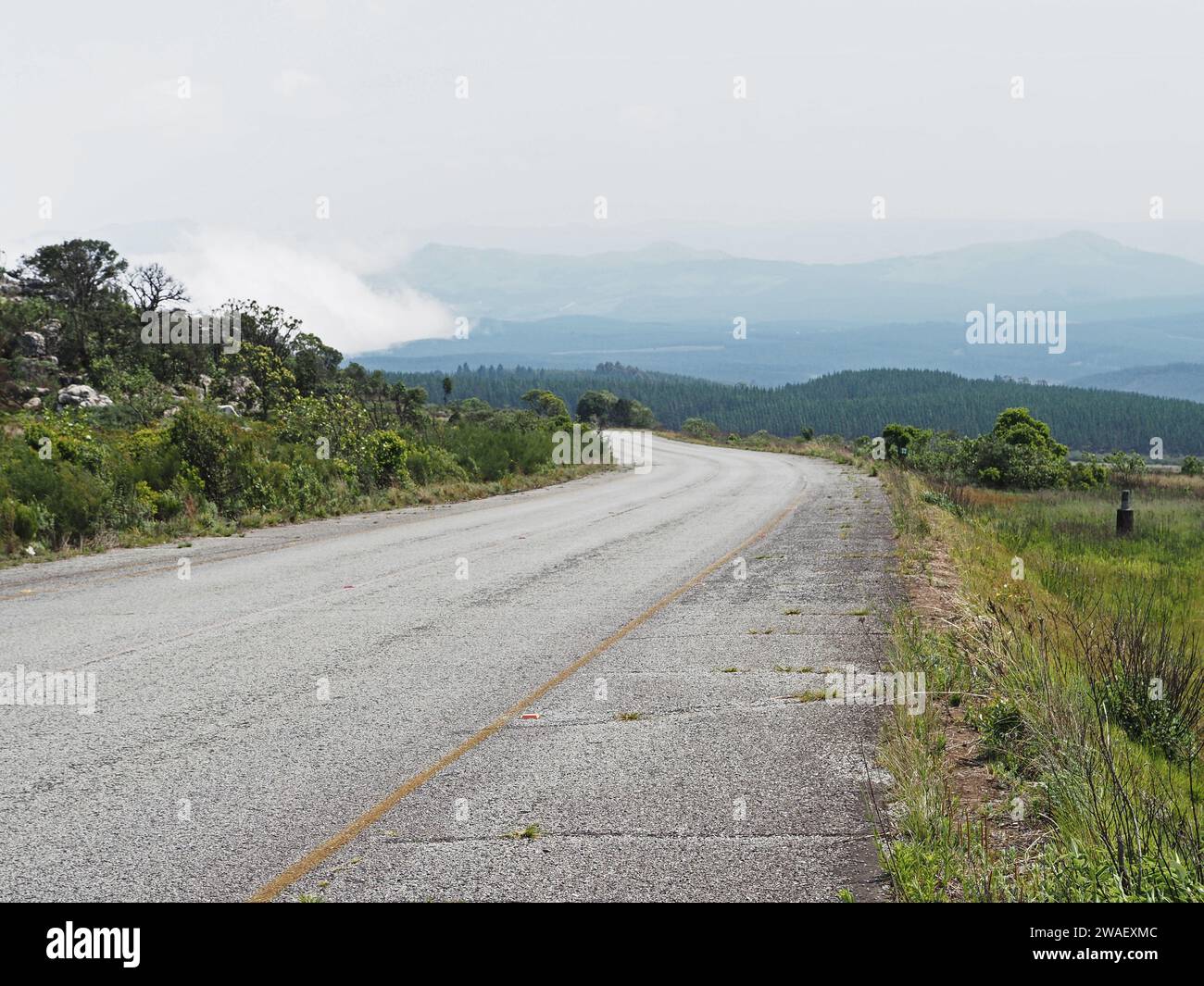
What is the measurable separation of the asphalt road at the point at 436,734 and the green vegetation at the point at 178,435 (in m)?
4.09

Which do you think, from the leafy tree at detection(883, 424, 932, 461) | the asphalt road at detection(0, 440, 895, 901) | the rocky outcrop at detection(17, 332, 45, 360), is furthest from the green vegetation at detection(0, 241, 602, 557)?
the leafy tree at detection(883, 424, 932, 461)

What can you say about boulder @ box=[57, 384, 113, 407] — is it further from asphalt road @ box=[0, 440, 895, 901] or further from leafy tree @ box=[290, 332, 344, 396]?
asphalt road @ box=[0, 440, 895, 901]

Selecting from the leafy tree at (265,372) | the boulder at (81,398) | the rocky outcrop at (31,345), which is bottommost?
the boulder at (81,398)

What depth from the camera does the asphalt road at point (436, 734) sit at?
4.19m

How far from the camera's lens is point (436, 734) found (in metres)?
6.12

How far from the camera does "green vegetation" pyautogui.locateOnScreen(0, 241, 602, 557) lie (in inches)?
653

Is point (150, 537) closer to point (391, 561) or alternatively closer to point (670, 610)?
point (391, 561)

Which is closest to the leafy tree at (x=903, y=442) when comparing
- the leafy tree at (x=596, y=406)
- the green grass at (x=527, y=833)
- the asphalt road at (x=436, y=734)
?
the asphalt road at (x=436, y=734)

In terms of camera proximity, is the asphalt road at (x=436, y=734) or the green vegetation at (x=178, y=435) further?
the green vegetation at (x=178, y=435)

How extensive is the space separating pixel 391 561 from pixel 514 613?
4.19 m

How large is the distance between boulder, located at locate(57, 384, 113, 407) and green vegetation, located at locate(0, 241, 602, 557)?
10cm

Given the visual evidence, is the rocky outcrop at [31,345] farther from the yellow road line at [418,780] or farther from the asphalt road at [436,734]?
the yellow road line at [418,780]

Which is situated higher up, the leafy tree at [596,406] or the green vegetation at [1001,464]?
the leafy tree at [596,406]
